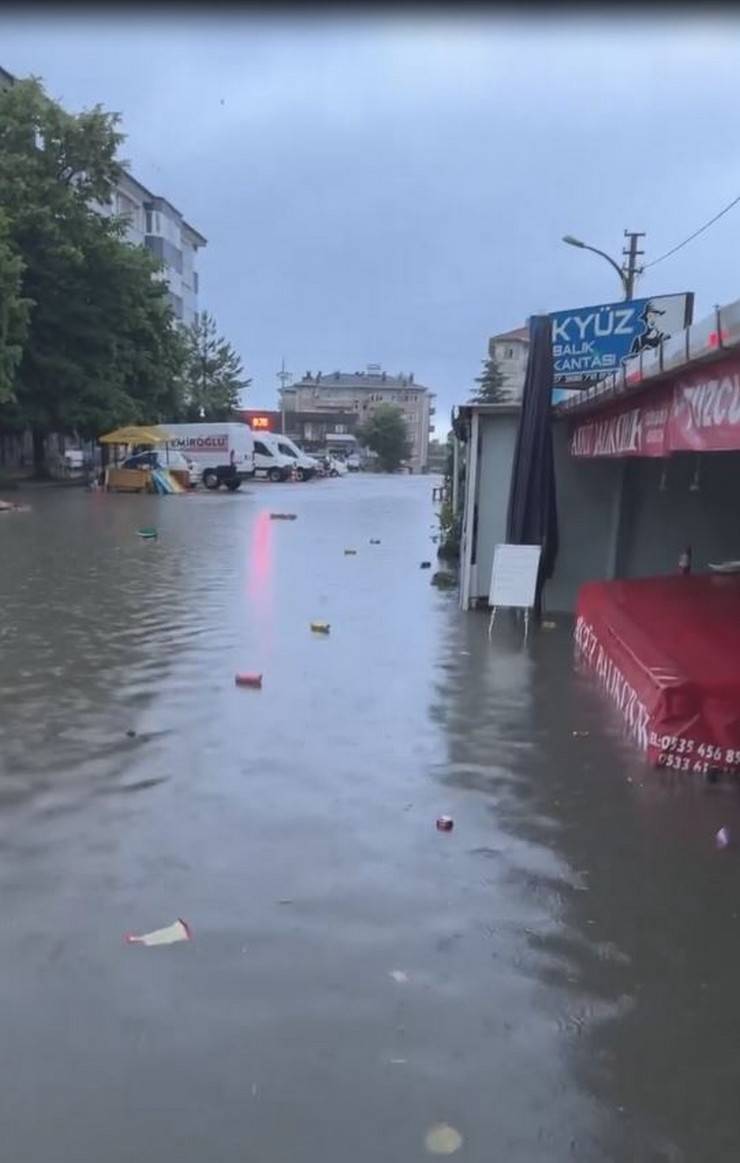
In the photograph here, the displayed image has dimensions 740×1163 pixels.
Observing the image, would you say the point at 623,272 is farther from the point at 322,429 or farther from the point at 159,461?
the point at 322,429

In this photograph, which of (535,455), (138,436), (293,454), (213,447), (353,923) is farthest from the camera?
(293,454)

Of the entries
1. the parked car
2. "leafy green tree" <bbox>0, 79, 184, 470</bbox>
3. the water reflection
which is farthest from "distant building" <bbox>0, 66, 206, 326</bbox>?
the water reflection

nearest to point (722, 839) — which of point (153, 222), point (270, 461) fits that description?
point (270, 461)

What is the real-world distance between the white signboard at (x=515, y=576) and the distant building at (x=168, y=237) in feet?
173

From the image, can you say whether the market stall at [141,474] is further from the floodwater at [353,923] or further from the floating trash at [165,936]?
the floating trash at [165,936]

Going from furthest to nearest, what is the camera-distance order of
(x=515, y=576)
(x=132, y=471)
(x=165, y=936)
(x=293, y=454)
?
1. (x=293, y=454)
2. (x=132, y=471)
3. (x=515, y=576)
4. (x=165, y=936)

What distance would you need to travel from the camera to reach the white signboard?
1002 cm

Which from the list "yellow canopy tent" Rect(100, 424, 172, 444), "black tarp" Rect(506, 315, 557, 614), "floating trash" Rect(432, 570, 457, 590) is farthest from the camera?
"yellow canopy tent" Rect(100, 424, 172, 444)

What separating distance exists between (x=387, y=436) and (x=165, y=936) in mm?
101758

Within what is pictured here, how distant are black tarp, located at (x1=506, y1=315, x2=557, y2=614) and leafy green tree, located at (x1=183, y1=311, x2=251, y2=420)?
53209mm

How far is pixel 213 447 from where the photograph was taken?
43.4 metres

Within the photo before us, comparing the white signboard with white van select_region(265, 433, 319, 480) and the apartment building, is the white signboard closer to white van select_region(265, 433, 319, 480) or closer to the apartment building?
white van select_region(265, 433, 319, 480)

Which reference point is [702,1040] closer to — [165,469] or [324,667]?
[324,667]

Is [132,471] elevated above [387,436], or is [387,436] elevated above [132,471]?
[387,436]
